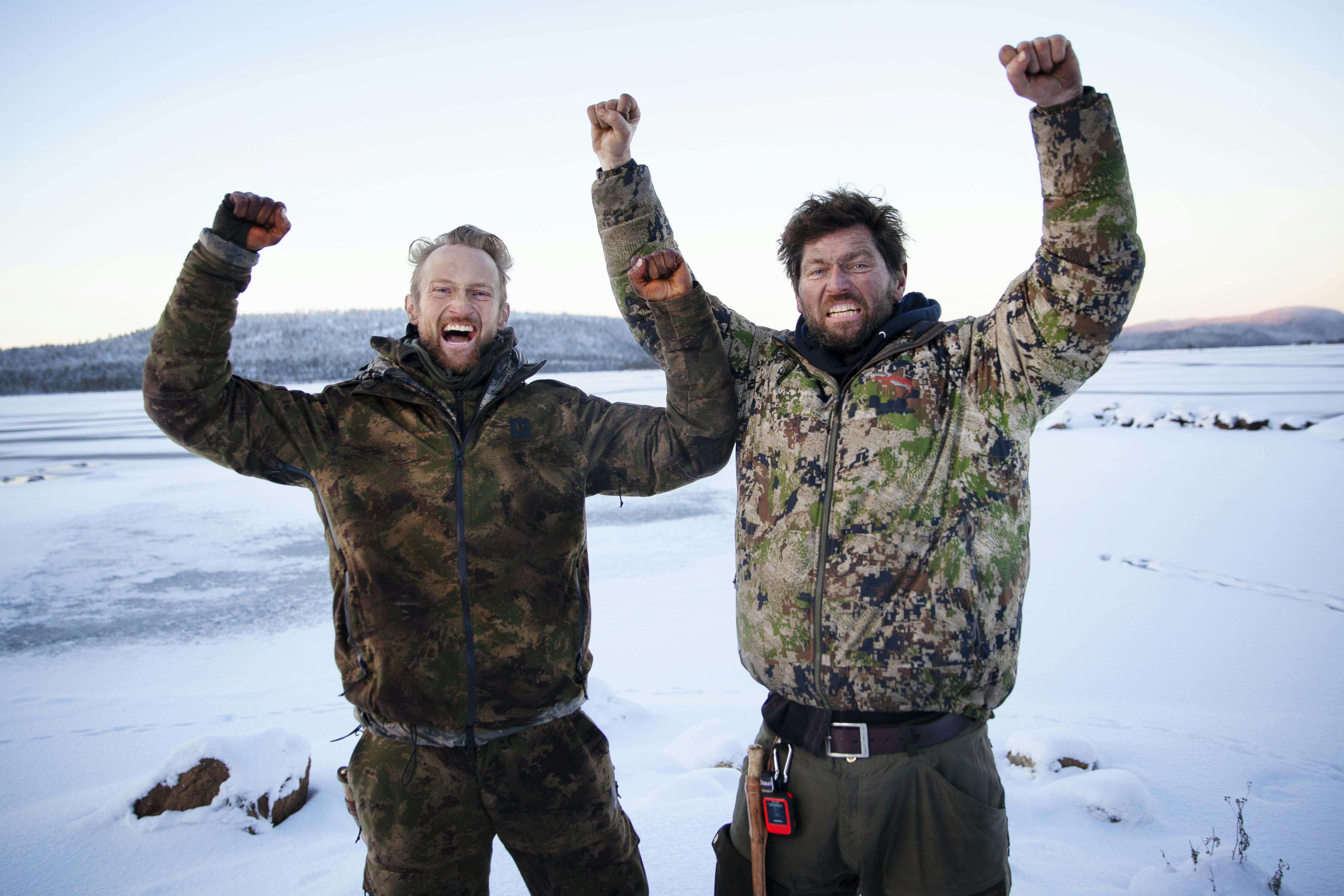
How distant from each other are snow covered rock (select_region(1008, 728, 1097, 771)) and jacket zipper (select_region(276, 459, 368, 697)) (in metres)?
2.69

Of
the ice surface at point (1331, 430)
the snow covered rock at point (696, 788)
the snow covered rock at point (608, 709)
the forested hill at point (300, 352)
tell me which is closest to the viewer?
the snow covered rock at point (696, 788)

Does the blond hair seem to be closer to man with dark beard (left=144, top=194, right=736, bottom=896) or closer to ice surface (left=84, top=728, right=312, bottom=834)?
man with dark beard (left=144, top=194, right=736, bottom=896)

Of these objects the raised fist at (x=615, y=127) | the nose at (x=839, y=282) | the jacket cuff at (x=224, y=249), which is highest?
the raised fist at (x=615, y=127)

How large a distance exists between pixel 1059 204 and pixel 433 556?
5.59 feet

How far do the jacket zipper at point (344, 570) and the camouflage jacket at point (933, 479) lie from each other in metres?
0.98

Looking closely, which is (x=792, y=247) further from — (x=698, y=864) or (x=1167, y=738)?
(x=1167, y=738)

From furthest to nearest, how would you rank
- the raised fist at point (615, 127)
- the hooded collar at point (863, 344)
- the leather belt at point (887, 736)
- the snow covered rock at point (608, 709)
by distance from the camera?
the snow covered rock at point (608, 709)
the raised fist at point (615, 127)
the hooded collar at point (863, 344)
the leather belt at point (887, 736)

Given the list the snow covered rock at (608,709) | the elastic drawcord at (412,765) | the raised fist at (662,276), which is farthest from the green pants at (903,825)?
the snow covered rock at (608,709)

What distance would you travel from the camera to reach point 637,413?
2127mm

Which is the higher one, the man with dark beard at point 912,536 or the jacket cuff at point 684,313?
the jacket cuff at point 684,313

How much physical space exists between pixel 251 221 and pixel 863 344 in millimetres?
1562

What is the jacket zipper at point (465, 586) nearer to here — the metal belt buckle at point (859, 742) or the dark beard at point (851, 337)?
the metal belt buckle at point (859, 742)

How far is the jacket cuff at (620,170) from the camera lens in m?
2.21

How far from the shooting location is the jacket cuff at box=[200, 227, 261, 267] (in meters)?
1.79
